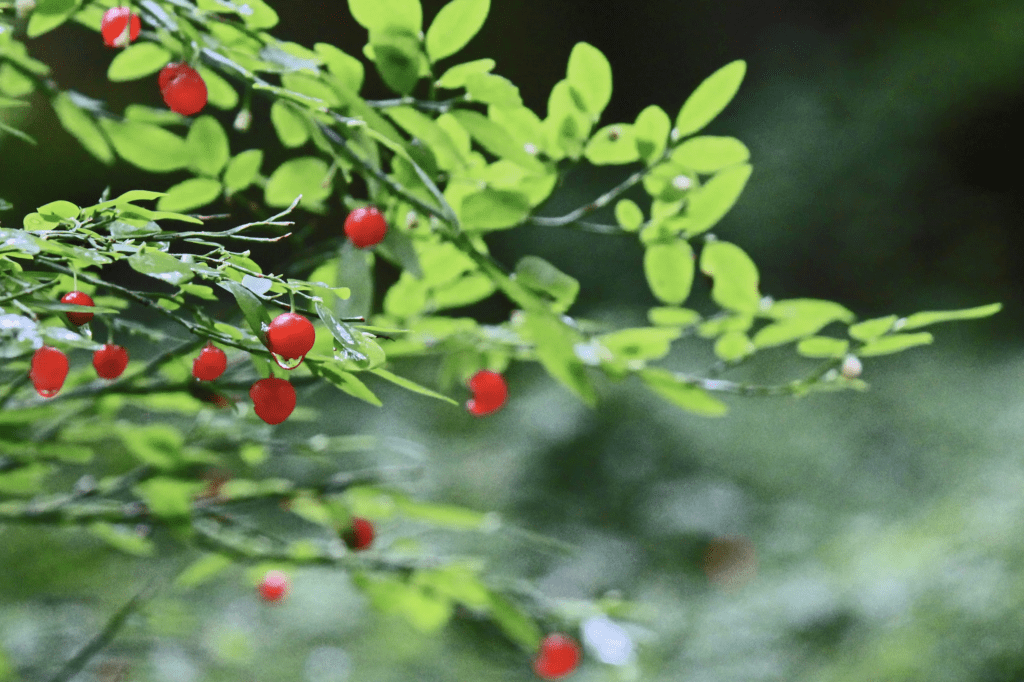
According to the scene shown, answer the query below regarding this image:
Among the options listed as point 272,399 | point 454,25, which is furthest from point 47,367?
point 454,25

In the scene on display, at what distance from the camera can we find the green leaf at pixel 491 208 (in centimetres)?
64

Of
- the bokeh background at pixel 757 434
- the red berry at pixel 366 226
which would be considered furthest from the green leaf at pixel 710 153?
the bokeh background at pixel 757 434

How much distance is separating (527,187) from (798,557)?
212cm

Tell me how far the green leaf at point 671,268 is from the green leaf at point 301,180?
276mm

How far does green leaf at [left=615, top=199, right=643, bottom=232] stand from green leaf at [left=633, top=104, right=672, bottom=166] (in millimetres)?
53

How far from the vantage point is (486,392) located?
82 cm

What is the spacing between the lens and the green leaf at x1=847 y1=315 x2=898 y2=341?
Answer: 71cm

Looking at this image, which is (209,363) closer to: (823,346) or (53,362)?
(53,362)

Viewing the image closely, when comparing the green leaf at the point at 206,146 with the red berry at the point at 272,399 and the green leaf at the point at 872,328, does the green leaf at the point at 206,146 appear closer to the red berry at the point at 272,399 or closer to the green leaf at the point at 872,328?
the red berry at the point at 272,399

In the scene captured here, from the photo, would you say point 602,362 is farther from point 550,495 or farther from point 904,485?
point 904,485

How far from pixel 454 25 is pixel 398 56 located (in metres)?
0.04

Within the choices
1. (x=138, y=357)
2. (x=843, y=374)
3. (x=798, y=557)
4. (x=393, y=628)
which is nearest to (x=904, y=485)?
(x=798, y=557)

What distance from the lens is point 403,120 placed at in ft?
1.97

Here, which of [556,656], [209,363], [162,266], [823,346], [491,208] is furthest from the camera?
[556,656]
